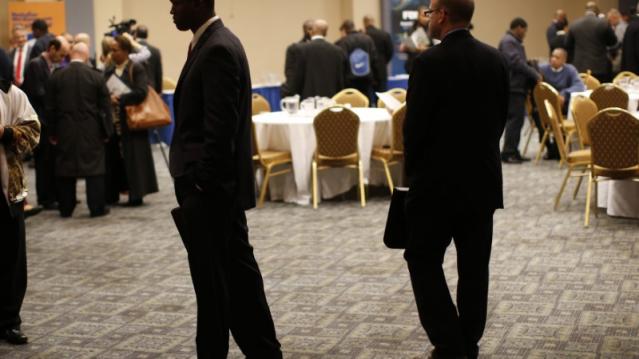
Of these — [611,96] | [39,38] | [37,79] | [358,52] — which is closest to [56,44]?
[37,79]

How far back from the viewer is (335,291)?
19.0 feet

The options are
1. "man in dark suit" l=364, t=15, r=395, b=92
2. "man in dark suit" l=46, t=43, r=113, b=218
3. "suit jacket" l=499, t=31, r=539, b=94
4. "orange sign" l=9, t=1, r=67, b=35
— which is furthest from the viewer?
"man in dark suit" l=364, t=15, r=395, b=92

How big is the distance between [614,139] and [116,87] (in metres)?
4.10

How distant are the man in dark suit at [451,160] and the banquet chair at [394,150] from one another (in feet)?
15.8

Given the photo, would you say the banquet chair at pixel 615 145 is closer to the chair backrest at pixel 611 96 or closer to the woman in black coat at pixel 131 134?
the chair backrest at pixel 611 96

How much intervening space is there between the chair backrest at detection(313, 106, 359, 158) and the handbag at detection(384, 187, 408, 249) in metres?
4.55

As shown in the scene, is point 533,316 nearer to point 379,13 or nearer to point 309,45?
point 309,45

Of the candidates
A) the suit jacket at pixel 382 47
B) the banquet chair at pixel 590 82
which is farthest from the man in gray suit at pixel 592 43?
the suit jacket at pixel 382 47

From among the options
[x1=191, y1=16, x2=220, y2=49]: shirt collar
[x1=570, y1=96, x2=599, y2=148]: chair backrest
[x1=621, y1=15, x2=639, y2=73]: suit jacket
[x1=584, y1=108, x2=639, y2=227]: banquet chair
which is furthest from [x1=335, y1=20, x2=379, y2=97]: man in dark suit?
[x1=191, y1=16, x2=220, y2=49]: shirt collar

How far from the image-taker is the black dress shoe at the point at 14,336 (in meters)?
4.90

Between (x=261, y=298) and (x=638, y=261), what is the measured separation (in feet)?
10.4

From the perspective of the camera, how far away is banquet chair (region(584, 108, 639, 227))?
711 cm

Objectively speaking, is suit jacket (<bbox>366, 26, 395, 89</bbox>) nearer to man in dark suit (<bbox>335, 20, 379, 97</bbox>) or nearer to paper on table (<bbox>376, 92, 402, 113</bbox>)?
man in dark suit (<bbox>335, 20, 379, 97</bbox>)

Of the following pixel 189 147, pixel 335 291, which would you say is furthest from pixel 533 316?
pixel 189 147
